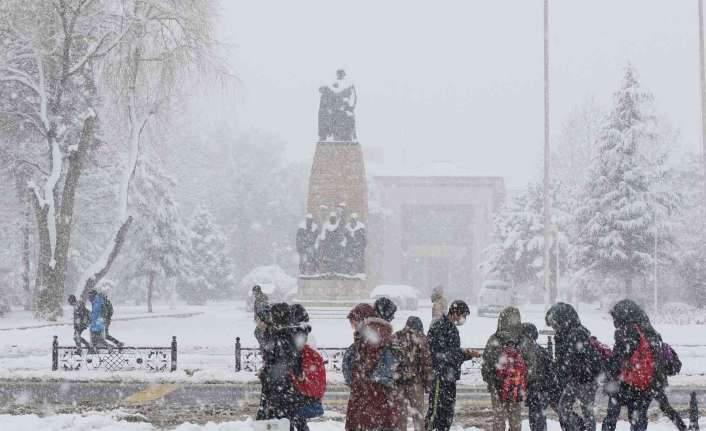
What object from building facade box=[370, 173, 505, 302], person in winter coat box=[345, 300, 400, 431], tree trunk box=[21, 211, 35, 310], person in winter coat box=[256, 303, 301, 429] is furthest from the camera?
building facade box=[370, 173, 505, 302]

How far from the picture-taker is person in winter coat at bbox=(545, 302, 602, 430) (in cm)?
809

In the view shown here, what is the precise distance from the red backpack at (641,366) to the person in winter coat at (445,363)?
1.47 metres

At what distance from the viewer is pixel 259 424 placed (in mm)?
6238

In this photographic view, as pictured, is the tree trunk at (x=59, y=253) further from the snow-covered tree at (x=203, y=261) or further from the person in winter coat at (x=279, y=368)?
the snow-covered tree at (x=203, y=261)

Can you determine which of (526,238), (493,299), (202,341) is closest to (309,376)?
(202,341)

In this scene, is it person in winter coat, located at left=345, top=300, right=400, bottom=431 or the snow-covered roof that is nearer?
person in winter coat, located at left=345, top=300, right=400, bottom=431

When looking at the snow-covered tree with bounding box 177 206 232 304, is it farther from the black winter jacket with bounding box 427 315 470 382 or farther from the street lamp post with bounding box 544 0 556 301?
the black winter jacket with bounding box 427 315 470 382

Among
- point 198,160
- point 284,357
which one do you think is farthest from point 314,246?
point 198,160

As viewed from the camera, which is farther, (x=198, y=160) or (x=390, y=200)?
(x=198, y=160)

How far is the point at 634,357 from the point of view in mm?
8195

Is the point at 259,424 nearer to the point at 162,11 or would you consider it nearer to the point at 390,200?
the point at 162,11

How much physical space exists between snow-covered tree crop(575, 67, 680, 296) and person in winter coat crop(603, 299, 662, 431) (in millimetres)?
32150

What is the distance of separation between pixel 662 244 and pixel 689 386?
1039 inches

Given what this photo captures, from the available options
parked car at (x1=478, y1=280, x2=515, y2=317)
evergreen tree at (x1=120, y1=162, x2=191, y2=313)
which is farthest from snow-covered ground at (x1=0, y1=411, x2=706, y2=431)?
evergreen tree at (x1=120, y1=162, x2=191, y2=313)
